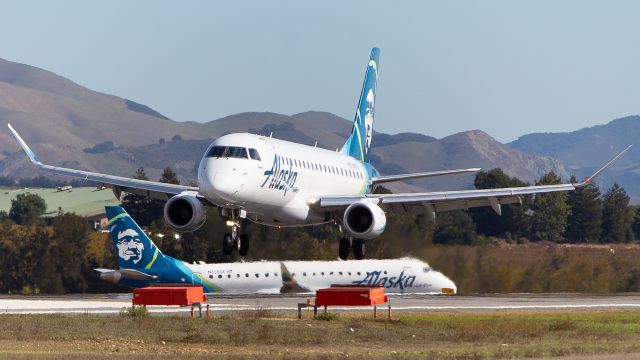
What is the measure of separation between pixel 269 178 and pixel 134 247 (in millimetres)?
54033

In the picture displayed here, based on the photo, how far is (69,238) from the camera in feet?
453

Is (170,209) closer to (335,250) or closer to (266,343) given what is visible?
(266,343)

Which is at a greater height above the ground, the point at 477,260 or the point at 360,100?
the point at 360,100

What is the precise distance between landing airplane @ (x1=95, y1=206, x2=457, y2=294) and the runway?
1.94m

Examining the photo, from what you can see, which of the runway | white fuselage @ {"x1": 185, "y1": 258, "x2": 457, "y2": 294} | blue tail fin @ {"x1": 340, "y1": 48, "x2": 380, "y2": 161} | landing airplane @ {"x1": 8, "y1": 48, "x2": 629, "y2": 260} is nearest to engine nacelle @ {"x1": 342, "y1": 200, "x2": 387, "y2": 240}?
landing airplane @ {"x1": 8, "y1": 48, "x2": 629, "y2": 260}

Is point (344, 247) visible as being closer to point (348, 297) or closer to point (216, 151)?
point (216, 151)

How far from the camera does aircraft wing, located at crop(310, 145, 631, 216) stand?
64812 millimetres

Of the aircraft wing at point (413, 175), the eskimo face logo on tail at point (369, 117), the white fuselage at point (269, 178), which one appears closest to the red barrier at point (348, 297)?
the aircraft wing at point (413, 175)

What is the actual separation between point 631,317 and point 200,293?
25.1 m

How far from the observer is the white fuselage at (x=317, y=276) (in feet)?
350

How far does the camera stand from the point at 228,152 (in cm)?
5781

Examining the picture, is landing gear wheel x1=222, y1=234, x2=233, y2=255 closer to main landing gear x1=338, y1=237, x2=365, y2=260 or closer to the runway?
main landing gear x1=338, y1=237, x2=365, y2=260

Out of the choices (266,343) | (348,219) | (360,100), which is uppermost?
(360,100)

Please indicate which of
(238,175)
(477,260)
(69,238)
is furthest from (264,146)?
(69,238)
